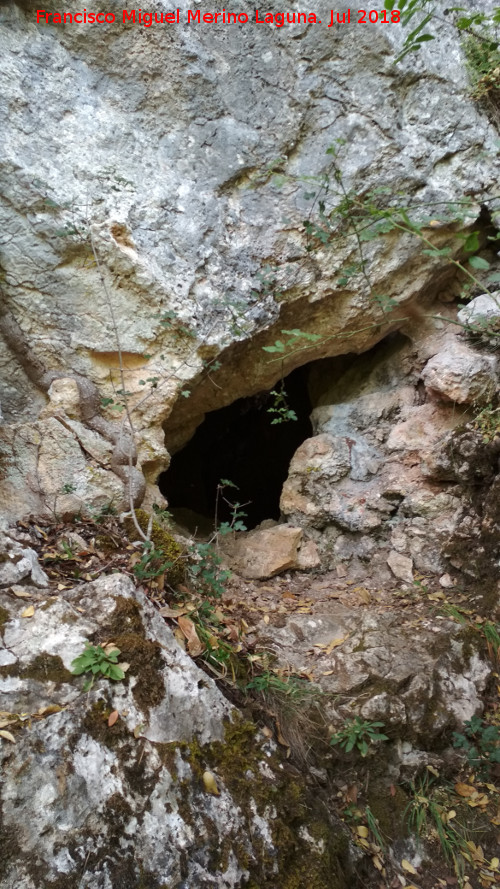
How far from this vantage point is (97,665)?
226cm

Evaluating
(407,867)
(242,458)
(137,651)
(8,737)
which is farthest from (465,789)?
(242,458)

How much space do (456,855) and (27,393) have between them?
3517mm

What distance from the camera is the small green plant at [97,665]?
224cm

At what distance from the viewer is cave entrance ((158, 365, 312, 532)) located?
673 centimetres

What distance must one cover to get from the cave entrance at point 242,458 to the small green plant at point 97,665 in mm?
4205

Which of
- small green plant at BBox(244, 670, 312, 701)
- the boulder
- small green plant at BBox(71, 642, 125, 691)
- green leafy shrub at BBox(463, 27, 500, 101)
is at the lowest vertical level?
small green plant at BBox(244, 670, 312, 701)

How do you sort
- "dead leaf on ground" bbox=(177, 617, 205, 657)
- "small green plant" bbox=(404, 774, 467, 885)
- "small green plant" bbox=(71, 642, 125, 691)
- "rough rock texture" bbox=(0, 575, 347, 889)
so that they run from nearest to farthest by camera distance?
"rough rock texture" bbox=(0, 575, 347, 889) → "small green plant" bbox=(71, 642, 125, 691) → "small green plant" bbox=(404, 774, 467, 885) → "dead leaf on ground" bbox=(177, 617, 205, 657)

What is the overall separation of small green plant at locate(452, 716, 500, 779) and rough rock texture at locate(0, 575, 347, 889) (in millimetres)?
886

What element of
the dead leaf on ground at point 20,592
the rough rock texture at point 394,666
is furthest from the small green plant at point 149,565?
the rough rock texture at point 394,666

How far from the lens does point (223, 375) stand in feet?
13.8

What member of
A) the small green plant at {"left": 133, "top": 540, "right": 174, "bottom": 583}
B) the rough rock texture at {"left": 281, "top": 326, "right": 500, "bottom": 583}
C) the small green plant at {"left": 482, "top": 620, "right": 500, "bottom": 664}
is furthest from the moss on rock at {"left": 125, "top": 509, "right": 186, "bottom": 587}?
the small green plant at {"left": 482, "top": 620, "right": 500, "bottom": 664}

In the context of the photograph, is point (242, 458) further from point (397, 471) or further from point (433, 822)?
point (433, 822)

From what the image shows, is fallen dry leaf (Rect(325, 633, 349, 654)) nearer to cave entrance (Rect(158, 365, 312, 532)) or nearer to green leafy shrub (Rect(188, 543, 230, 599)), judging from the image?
green leafy shrub (Rect(188, 543, 230, 599))

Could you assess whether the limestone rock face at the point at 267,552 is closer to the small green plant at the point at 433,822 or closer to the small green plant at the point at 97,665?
the small green plant at the point at 433,822
